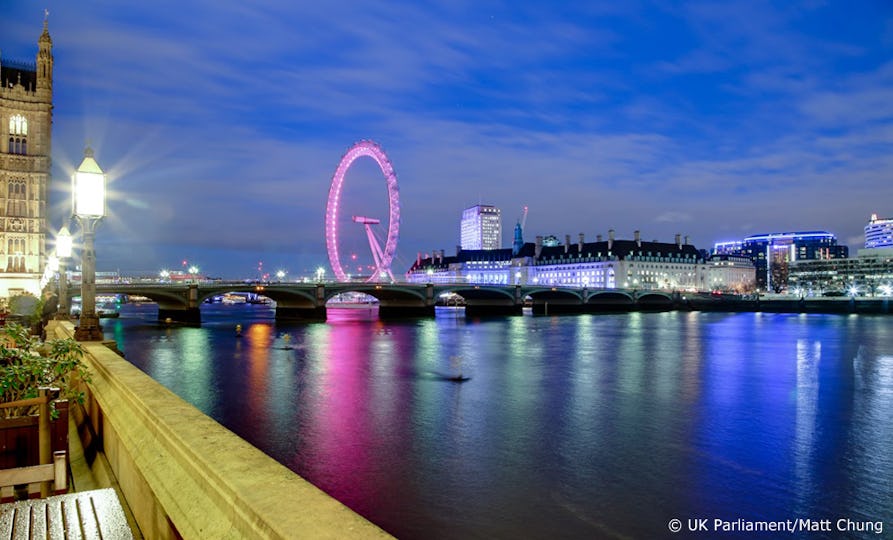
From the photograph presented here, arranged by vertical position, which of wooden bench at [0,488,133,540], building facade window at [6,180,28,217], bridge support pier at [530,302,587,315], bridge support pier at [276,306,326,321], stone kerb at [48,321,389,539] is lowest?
bridge support pier at [530,302,587,315]

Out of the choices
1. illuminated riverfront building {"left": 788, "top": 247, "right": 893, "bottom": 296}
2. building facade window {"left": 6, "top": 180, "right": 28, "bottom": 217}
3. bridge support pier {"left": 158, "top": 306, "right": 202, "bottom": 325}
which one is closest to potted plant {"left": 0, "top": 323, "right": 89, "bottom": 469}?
bridge support pier {"left": 158, "top": 306, "right": 202, "bottom": 325}

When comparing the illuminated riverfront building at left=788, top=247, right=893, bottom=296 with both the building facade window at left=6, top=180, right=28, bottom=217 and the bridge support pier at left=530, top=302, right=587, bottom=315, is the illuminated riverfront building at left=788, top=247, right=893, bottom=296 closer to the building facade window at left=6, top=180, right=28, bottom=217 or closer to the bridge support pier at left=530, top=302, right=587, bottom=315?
the bridge support pier at left=530, top=302, right=587, bottom=315

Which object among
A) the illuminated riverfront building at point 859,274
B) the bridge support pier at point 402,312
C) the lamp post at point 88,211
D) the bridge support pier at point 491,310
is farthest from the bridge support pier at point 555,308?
the lamp post at point 88,211

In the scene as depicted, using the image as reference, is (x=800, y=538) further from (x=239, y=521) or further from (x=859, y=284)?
(x=859, y=284)

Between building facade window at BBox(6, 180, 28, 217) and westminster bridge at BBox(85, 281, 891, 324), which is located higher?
building facade window at BBox(6, 180, 28, 217)

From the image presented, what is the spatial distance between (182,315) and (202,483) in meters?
83.1

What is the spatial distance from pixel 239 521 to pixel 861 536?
41.6ft

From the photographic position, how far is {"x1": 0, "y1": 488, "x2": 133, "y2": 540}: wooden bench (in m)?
4.58

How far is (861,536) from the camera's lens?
11.5m

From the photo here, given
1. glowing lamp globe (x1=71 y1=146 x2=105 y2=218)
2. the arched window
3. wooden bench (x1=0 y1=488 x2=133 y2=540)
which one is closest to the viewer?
wooden bench (x1=0 y1=488 x2=133 y2=540)

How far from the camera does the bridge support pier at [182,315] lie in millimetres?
73000

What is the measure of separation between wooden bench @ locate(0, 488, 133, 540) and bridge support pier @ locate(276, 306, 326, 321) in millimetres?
79966

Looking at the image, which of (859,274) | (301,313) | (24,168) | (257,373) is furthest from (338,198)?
(859,274)

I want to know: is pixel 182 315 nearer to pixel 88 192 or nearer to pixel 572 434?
pixel 572 434
